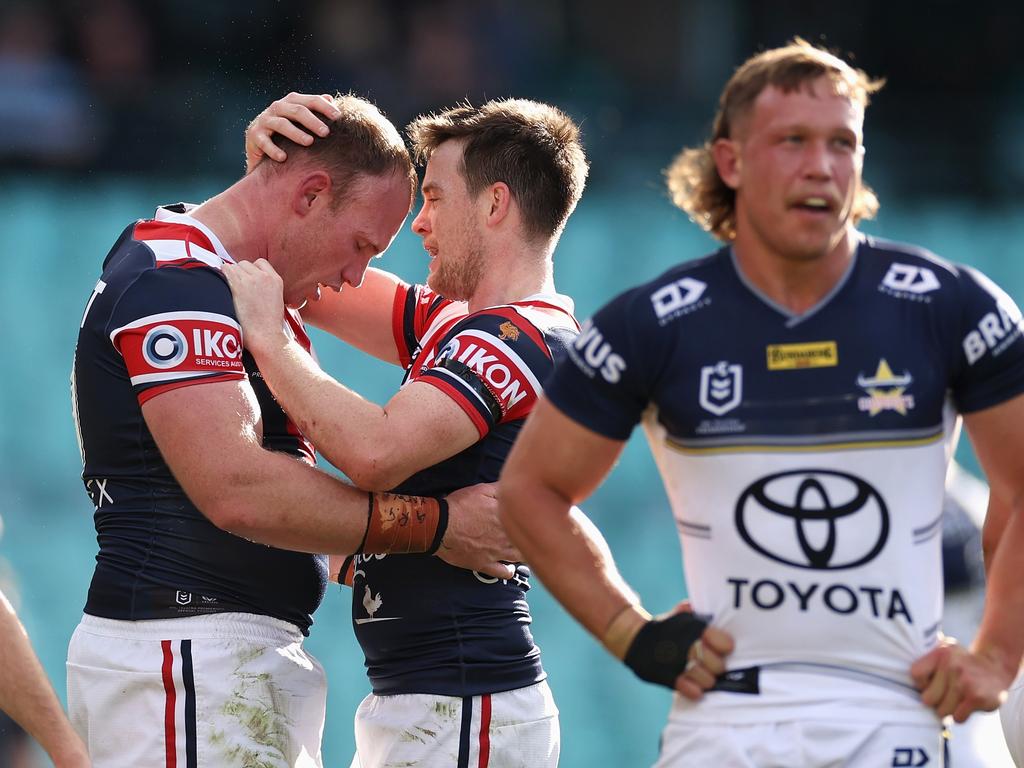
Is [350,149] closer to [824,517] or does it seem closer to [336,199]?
[336,199]

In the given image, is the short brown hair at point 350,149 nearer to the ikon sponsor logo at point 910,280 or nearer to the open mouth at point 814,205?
the open mouth at point 814,205

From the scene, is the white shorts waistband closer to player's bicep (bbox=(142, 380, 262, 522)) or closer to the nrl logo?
player's bicep (bbox=(142, 380, 262, 522))

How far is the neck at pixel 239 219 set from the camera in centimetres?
434

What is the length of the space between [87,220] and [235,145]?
104 centimetres

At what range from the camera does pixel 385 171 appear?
4.54 m

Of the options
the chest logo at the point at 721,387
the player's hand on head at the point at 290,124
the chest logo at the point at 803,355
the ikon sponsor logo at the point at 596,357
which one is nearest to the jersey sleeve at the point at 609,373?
the ikon sponsor logo at the point at 596,357

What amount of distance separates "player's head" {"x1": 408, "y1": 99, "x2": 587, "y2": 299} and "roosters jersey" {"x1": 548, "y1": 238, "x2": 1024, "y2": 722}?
1362mm

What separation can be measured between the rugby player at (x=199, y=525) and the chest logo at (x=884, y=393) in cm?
129

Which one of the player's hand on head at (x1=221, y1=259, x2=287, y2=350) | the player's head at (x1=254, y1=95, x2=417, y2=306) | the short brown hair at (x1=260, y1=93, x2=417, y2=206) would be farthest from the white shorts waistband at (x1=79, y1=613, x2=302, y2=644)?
the short brown hair at (x1=260, y1=93, x2=417, y2=206)

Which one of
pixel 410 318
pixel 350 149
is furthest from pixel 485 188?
pixel 410 318

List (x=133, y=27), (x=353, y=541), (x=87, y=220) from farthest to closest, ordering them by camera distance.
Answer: (x=133, y=27)
(x=87, y=220)
(x=353, y=541)

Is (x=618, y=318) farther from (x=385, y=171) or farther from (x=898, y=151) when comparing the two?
(x=898, y=151)

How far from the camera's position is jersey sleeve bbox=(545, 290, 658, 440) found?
329cm

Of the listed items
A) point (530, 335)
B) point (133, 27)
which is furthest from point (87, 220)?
point (530, 335)
